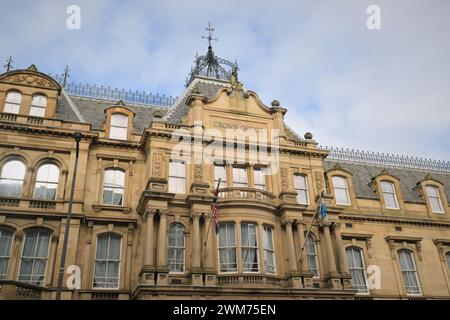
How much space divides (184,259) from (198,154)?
6.46 m

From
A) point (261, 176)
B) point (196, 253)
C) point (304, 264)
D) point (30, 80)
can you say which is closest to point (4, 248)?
point (196, 253)

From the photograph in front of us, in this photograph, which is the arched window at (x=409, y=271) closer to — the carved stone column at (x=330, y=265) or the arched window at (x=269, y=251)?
the carved stone column at (x=330, y=265)

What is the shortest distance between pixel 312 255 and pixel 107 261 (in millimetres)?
11873

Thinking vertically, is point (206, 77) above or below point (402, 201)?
above

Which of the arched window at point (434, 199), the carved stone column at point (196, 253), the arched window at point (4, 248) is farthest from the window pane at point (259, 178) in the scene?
the arched window at point (434, 199)

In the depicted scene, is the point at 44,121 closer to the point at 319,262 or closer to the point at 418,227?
the point at 319,262

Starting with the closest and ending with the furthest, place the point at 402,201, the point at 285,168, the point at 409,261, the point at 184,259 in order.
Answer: the point at 184,259 < the point at 285,168 < the point at 409,261 < the point at 402,201

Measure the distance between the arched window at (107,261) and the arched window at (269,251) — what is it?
26.2 ft

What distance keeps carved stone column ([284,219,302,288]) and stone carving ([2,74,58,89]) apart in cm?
1644

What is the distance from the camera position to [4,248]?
74.6 ft

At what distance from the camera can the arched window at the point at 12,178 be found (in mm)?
24281

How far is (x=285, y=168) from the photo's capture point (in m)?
28.5
